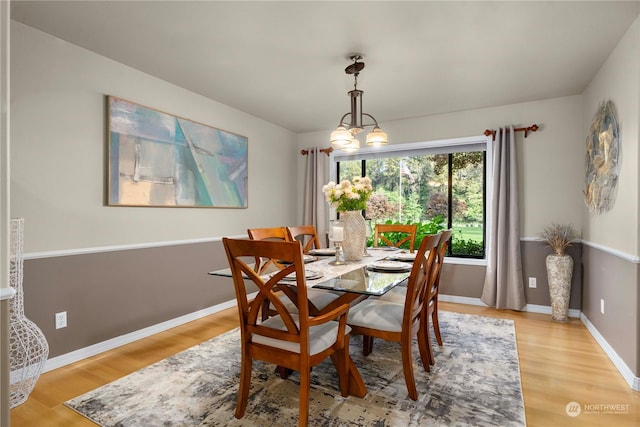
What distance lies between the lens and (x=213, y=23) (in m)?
2.28

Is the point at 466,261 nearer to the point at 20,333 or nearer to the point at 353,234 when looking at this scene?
the point at 353,234

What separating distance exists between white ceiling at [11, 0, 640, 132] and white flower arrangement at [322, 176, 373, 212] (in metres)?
1.03

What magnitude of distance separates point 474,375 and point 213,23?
115 inches

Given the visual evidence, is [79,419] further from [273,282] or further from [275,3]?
[275,3]

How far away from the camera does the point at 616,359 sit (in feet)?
8.19

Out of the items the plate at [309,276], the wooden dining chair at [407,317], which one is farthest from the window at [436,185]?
the plate at [309,276]

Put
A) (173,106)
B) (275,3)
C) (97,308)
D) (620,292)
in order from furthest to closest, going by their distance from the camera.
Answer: (173,106) < (97,308) < (620,292) < (275,3)

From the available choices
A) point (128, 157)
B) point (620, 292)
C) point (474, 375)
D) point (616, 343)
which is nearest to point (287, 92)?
point (128, 157)

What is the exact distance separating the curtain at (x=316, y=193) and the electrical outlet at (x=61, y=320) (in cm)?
312

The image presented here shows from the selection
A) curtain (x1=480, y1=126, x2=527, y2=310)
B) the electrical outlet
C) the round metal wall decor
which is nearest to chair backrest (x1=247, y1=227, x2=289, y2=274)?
the electrical outlet

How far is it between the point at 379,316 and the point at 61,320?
89.9 inches

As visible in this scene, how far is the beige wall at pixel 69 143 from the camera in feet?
7.59

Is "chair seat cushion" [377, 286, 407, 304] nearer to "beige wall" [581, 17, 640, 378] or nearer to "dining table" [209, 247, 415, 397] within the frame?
"dining table" [209, 247, 415, 397]

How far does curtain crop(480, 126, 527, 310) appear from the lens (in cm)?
382
